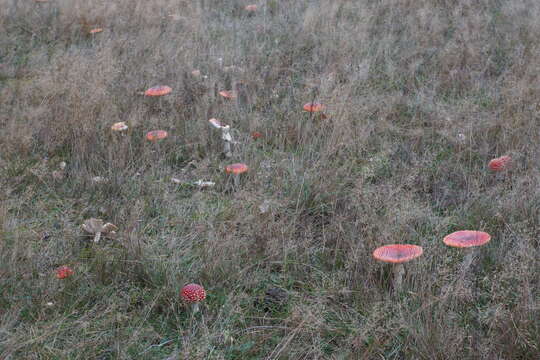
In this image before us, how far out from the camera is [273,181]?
159 inches

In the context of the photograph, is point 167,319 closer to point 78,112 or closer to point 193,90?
point 78,112

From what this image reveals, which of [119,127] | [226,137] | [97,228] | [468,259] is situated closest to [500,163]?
[468,259]

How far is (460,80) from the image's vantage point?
564 centimetres

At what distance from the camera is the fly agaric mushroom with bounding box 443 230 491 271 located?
2.88 metres

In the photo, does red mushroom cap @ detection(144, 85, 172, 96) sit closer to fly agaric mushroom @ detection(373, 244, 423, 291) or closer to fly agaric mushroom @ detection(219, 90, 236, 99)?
fly agaric mushroom @ detection(219, 90, 236, 99)

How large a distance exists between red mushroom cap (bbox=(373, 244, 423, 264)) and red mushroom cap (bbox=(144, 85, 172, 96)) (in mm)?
2918

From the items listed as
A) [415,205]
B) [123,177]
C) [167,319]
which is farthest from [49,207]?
[415,205]

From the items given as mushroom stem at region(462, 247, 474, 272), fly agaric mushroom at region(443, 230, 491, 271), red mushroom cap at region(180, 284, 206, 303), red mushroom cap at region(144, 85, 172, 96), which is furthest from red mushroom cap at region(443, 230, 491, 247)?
red mushroom cap at region(144, 85, 172, 96)

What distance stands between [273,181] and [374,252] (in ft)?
4.39

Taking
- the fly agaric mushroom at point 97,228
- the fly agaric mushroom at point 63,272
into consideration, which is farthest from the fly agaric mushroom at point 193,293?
the fly agaric mushroom at point 97,228

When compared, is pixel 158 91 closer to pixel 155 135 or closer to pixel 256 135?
pixel 155 135

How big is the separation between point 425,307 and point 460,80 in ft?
11.9

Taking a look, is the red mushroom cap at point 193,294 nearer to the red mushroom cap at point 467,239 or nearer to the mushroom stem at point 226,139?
the red mushroom cap at point 467,239

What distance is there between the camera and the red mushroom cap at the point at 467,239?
2879 millimetres
